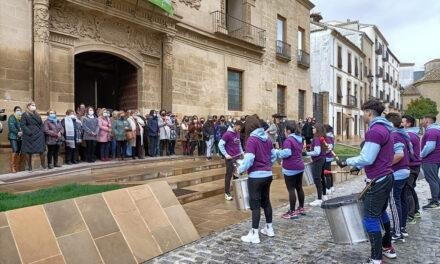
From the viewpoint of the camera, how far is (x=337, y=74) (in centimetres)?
3259

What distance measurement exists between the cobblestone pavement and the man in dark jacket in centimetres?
613

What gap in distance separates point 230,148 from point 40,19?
6.10 meters

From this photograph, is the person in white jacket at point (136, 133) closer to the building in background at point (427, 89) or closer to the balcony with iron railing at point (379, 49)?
the balcony with iron railing at point (379, 49)

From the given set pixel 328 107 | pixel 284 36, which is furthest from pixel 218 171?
pixel 328 107

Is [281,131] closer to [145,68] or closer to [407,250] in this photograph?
[145,68]

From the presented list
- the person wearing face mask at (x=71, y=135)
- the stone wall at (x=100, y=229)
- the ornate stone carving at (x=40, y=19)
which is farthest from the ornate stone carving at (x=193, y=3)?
the stone wall at (x=100, y=229)

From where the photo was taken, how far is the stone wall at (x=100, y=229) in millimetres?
3955

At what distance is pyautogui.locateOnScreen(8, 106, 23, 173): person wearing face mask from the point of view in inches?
339

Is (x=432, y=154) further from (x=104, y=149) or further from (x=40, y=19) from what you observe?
(x=40, y=19)

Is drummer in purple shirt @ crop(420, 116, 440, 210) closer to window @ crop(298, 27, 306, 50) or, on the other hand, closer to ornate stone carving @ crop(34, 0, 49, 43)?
ornate stone carving @ crop(34, 0, 49, 43)

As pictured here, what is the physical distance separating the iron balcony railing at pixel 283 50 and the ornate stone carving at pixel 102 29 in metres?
9.12

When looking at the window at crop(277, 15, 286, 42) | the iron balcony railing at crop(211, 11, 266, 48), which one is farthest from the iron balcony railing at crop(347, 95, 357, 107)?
the iron balcony railing at crop(211, 11, 266, 48)

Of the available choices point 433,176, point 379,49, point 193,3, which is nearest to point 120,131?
point 193,3

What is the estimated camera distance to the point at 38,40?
32.2 feet
